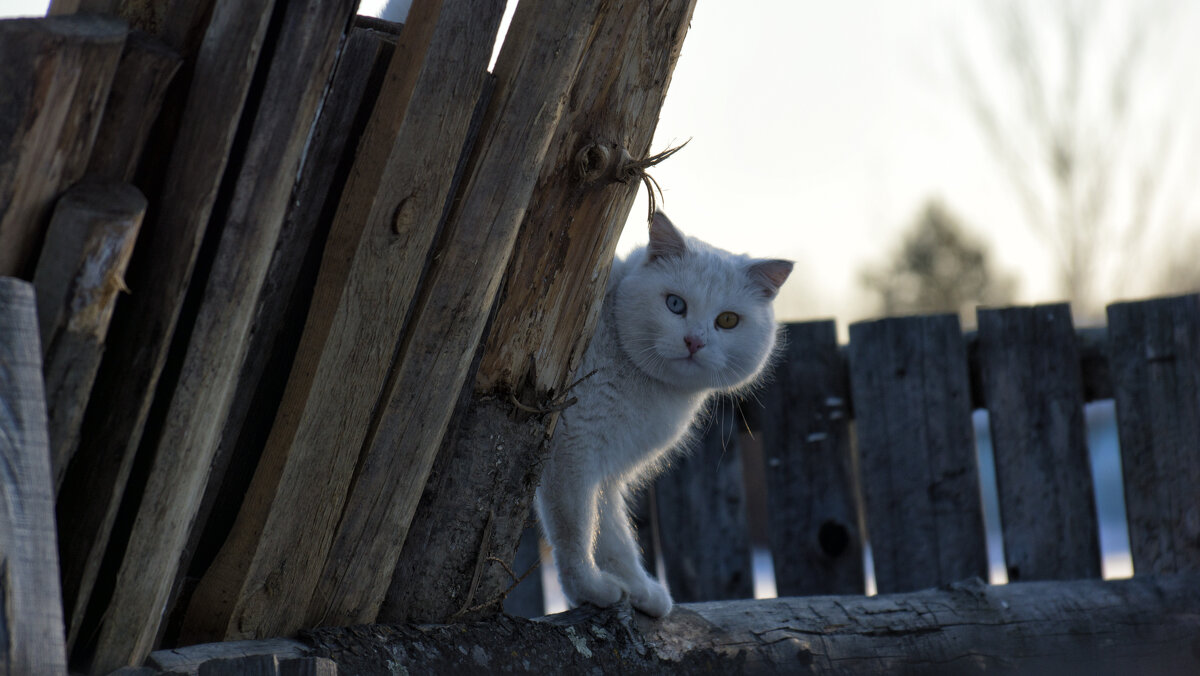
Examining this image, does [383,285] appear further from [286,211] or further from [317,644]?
[317,644]

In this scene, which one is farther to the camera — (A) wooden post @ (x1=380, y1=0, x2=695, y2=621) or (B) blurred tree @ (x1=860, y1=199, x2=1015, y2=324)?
(B) blurred tree @ (x1=860, y1=199, x2=1015, y2=324)

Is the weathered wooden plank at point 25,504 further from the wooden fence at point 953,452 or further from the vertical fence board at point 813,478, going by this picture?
the vertical fence board at point 813,478

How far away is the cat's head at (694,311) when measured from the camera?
2.59 metres

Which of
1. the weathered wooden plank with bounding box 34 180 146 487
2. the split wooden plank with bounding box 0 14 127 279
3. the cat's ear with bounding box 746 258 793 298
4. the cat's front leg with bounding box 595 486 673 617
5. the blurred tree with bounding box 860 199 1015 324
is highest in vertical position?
the blurred tree with bounding box 860 199 1015 324

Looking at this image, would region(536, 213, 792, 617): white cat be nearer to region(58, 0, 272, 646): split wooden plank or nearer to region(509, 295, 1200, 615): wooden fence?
region(509, 295, 1200, 615): wooden fence

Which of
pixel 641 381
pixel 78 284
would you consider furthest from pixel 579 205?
pixel 78 284

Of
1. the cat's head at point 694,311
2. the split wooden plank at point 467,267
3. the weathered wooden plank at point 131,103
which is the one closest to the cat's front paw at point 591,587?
the cat's head at point 694,311

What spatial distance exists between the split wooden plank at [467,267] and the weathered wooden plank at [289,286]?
8.1 inches

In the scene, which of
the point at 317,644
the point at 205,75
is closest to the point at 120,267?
the point at 205,75

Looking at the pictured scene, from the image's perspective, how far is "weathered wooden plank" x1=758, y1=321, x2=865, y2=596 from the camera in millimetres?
3668

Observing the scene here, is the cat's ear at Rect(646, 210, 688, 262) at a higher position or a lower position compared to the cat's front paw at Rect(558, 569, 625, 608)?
higher

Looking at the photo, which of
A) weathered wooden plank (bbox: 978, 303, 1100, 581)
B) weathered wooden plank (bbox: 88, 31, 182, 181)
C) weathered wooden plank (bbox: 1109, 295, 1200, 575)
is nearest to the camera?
weathered wooden plank (bbox: 88, 31, 182, 181)

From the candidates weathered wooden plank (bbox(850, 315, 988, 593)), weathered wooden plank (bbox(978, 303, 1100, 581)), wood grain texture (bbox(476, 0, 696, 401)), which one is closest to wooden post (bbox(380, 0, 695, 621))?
wood grain texture (bbox(476, 0, 696, 401))

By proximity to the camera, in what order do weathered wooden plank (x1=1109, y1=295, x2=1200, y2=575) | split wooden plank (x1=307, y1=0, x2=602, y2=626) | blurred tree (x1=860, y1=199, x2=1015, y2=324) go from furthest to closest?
blurred tree (x1=860, y1=199, x2=1015, y2=324), weathered wooden plank (x1=1109, y1=295, x2=1200, y2=575), split wooden plank (x1=307, y1=0, x2=602, y2=626)
